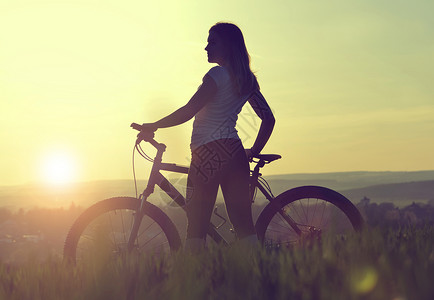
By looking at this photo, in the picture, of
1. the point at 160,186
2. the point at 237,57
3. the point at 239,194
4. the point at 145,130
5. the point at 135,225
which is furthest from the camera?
the point at 160,186

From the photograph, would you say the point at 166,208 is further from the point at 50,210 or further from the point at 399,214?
the point at 50,210

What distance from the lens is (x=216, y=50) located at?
219 inches

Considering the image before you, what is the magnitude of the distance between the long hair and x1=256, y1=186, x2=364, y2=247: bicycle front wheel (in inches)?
54.0

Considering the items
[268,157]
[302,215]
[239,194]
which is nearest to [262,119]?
[268,157]

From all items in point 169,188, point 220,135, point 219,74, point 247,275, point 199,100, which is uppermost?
point 219,74

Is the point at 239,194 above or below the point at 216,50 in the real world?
below

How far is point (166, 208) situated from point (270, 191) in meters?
1.10

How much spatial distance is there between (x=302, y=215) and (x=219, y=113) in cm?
160

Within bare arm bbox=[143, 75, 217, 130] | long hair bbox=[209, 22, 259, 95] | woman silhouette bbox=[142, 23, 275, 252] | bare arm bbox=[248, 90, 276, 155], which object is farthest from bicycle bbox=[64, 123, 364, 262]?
long hair bbox=[209, 22, 259, 95]

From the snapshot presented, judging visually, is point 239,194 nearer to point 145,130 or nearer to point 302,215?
point 302,215

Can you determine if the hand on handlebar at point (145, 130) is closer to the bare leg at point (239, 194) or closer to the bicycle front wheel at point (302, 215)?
the bare leg at point (239, 194)

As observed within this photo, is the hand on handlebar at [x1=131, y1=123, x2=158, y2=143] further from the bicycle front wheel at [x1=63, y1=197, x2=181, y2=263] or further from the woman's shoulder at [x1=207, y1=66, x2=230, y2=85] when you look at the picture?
the woman's shoulder at [x1=207, y1=66, x2=230, y2=85]

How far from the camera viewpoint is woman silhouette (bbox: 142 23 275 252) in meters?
5.46

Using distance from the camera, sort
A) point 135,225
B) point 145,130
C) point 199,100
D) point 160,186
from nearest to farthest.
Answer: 1. point 199,100
2. point 145,130
3. point 135,225
4. point 160,186
